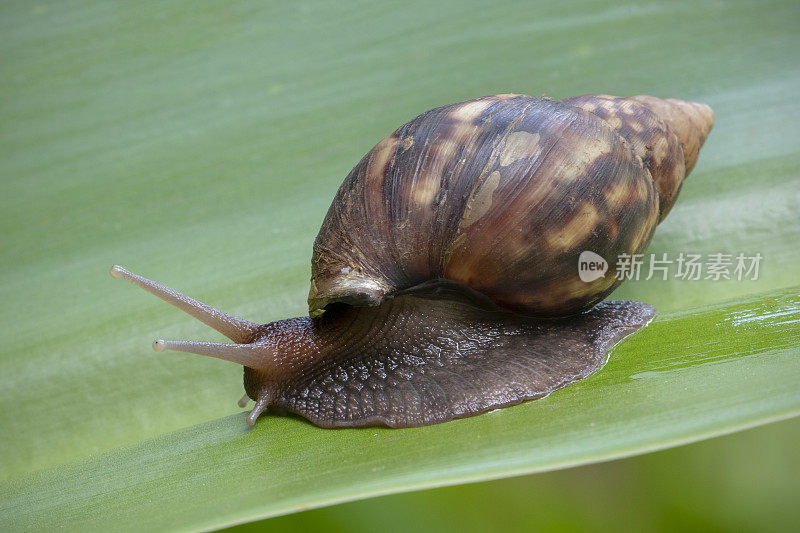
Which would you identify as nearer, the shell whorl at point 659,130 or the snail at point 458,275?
the snail at point 458,275

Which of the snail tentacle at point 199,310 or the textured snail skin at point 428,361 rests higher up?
the snail tentacle at point 199,310

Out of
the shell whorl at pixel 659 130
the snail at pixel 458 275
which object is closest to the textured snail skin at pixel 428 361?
the snail at pixel 458 275

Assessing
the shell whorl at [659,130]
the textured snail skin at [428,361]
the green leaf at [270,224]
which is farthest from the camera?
the shell whorl at [659,130]

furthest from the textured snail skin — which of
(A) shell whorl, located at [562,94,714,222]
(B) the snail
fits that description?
(A) shell whorl, located at [562,94,714,222]

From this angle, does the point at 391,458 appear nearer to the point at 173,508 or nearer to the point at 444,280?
the point at 173,508

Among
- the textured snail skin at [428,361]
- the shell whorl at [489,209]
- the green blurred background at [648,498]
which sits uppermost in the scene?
the shell whorl at [489,209]

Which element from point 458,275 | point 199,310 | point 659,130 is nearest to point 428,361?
point 458,275

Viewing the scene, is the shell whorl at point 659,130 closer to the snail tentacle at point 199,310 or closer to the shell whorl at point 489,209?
the shell whorl at point 489,209
